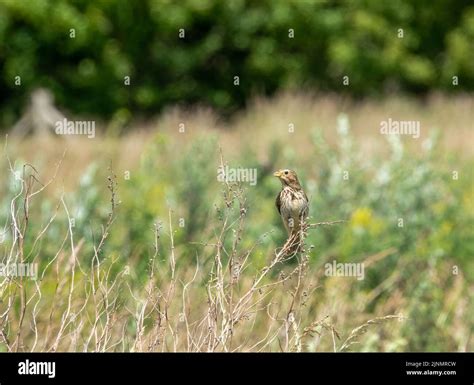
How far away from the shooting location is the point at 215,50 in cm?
3200

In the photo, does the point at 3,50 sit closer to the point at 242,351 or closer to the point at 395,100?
the point at 395,100

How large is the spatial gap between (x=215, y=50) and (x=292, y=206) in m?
27.1

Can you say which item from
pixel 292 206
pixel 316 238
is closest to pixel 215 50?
pixel 316 238

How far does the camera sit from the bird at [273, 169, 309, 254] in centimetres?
500

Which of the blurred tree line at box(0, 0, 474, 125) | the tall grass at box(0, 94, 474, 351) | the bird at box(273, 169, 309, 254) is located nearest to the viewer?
the bird at box(273, 169, 309, 254)

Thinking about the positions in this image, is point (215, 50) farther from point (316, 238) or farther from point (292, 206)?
point (292, 206)

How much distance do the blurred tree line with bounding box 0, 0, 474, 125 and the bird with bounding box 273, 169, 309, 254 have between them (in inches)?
926

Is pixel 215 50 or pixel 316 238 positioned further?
pixel 215 50

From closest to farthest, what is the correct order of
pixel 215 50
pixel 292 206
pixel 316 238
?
1. pixel 292 206
2. pixel 316 238
3. pixel 215 50

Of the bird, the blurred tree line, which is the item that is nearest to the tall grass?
the bird

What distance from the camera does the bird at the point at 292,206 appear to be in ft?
16.4

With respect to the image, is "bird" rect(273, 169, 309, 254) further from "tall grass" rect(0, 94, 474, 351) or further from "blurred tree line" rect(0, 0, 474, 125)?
"blurred tree line" rect(0, 0, 474, 125)

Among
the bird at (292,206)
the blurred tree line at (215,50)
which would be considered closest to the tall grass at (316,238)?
the bird at (292,206)

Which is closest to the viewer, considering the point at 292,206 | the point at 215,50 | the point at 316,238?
the point at 292,206
